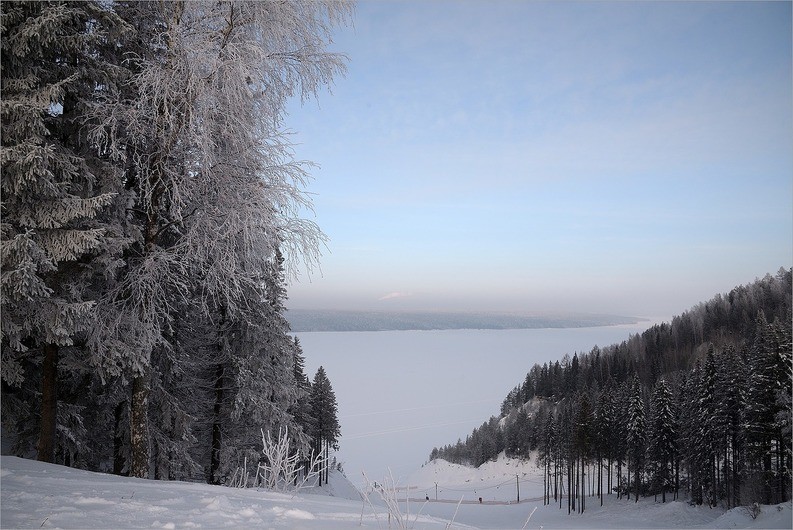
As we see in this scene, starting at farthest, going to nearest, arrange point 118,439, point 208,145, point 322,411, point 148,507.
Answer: point 322,411 → point 118,439 → point 208,145 → point 148,507

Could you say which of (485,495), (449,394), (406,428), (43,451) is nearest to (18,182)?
(43,451)

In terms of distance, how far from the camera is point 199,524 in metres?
3.27

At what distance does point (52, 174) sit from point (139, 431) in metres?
3.90

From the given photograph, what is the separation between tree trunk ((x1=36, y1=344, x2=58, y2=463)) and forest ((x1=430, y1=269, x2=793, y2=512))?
1877cm

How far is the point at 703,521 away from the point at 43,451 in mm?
36494

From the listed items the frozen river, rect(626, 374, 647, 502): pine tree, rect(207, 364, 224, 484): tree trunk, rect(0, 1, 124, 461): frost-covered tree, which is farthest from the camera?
the frozen river

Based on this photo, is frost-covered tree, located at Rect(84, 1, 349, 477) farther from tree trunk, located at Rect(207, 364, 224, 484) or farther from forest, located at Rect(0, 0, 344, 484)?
tree trunk, located at Rect(207, 364, 224, 484)

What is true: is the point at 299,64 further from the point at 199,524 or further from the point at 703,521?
the point at 703,521

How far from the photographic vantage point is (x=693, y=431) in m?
31.1

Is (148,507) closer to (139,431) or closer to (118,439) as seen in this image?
(139,431)

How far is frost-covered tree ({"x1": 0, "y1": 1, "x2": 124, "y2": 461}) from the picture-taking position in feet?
16.8

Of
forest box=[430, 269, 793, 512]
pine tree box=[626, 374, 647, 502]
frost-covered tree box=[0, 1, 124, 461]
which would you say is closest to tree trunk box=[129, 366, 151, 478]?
frost-covered tree box=[0, 1, 124, 461]

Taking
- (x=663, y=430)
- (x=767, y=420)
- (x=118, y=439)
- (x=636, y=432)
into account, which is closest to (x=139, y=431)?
(x=118, y=439)

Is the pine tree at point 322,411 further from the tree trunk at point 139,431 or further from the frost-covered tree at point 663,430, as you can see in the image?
the tree trunk at point 139,431
